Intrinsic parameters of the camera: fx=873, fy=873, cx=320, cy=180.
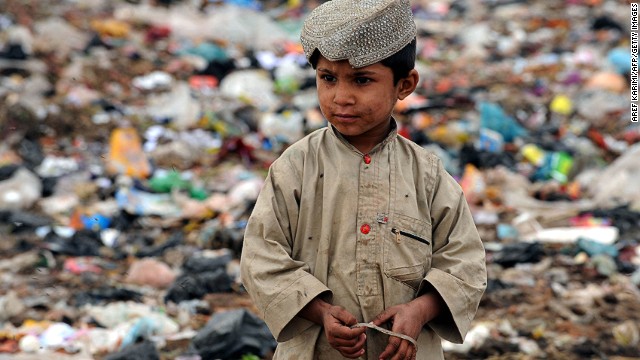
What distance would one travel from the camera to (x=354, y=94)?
2.05m

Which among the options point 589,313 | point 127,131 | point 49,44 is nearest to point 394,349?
point 589,313

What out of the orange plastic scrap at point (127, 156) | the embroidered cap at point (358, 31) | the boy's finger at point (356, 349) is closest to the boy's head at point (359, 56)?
the embroidered cap at point (358, 31)

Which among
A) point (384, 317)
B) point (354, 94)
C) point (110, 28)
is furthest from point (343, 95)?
point (110, 28)

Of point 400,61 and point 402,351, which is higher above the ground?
point 400,61

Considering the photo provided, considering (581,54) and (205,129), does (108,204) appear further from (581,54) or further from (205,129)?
(581,54)

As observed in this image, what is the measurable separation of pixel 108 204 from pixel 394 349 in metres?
4.39

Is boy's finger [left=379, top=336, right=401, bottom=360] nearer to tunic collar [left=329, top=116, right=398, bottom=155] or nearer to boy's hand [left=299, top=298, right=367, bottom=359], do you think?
boy's hand [left=299, top=298, right=367, bottom=359]

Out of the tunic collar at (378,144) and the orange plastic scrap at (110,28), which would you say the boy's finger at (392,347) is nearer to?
the tunic collar at (378,144)

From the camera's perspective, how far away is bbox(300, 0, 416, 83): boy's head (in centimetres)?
200

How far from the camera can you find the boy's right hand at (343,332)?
1954mm

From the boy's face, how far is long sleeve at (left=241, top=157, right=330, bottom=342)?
0.18 m

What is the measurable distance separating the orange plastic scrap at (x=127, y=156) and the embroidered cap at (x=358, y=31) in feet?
15.8

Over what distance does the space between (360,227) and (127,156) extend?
5104 mm

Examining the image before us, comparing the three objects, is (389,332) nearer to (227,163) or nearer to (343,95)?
(343,95)
